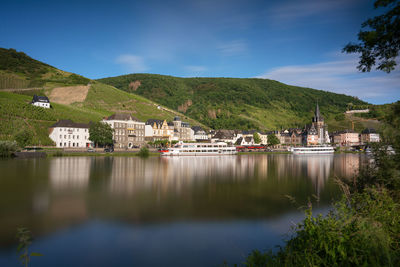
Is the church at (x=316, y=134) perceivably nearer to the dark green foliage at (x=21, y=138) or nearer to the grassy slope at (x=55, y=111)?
the grassy slope at (x=55, y=111)

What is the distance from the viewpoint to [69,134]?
80.1 m

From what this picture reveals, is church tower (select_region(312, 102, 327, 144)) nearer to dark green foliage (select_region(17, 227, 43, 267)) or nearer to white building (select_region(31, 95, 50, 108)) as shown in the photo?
white building (select_region(31, 95, 50, 108))

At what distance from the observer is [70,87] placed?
135 meters

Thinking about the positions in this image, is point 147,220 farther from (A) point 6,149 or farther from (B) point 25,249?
(A) point 6,149

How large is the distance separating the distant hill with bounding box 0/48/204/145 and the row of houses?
21.4 feet

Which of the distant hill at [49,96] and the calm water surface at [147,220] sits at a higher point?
the distant hill at [49,96]

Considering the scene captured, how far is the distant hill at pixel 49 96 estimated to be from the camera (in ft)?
244

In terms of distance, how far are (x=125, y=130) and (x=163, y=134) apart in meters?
18.0

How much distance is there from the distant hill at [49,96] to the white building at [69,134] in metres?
2.54

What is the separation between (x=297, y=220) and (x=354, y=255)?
296 inches

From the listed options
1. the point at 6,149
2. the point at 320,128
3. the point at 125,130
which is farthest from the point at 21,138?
the point at 320,128

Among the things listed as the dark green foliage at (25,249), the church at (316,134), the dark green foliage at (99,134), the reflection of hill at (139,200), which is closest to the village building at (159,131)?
the dark green foliage at (99,134)

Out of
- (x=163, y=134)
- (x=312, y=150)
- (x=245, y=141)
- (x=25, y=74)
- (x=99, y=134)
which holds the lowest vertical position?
(x=312, y=150)

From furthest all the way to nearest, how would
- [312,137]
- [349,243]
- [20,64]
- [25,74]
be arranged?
[20,64]
[312,137]
[25,74]
[349,243]
